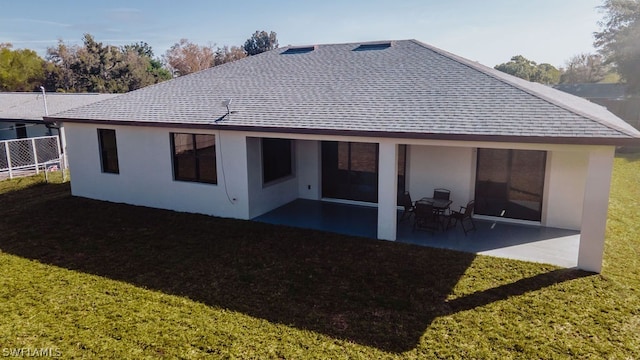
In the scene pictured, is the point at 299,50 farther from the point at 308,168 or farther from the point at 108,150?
the point at 108,150

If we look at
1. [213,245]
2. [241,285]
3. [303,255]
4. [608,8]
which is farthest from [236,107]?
[608,8]

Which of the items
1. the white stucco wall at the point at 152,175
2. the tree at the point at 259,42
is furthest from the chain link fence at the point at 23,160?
the tree at the point at 259,42

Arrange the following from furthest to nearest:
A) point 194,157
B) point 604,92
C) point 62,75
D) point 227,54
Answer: point 227,54
point 62,75
point 604,92
point 194,157

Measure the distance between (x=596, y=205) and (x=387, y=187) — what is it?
4.31 m

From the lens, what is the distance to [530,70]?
86.0 metres

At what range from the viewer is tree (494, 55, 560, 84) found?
274 feet

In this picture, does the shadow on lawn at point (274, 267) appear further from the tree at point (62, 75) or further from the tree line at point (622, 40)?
the tree at point (62, 75)

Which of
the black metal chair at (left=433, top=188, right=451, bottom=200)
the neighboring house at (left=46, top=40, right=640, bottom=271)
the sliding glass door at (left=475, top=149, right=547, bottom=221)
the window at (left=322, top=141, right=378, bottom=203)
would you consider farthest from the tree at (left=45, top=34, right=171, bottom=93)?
the sliding glass door at (left=475, top=149, right=547, bottom=221)

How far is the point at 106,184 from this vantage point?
1457 centimetres

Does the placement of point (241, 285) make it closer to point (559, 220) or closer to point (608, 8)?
point (559, 220)

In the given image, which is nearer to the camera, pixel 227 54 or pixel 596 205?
pixel 596 205

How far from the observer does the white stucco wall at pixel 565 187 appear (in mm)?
10836

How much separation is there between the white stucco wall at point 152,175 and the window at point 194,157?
0.20m

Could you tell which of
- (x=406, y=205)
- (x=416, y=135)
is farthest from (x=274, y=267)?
(x=406, y=205)
